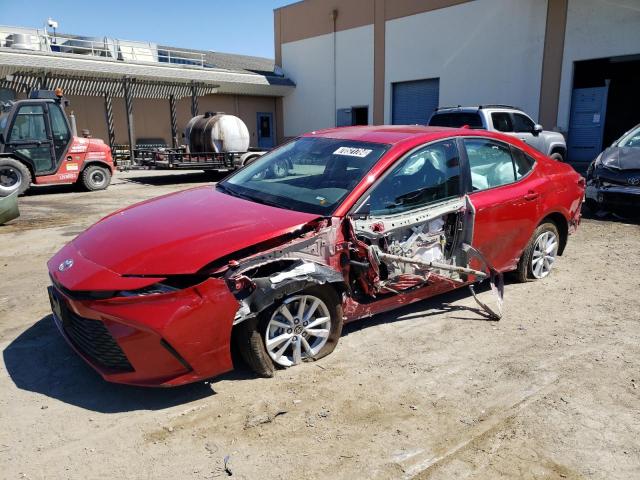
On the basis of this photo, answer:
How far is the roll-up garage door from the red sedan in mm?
16747

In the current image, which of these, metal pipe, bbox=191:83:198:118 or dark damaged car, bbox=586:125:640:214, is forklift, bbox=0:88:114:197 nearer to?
metal pipe, bbox=191:83:198:118

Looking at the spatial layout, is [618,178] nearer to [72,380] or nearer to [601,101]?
[72,380]

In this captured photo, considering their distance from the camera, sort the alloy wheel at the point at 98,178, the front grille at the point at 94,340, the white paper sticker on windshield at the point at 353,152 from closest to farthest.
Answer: the front grille at the point at 94,340 < the white paper sticker on windshield at the point at 353,152 < the alloy wheel at the point at 98,178

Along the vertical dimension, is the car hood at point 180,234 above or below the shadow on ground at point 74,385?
above

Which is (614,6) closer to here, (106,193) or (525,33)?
(525,33)

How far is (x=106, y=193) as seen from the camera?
42.1ft

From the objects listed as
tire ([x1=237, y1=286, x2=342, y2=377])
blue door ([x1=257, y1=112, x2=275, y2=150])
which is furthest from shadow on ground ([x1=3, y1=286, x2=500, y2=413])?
blue door ([x1=257, y1=112, x2=275, y2=150])

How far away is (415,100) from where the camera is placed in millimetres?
21625

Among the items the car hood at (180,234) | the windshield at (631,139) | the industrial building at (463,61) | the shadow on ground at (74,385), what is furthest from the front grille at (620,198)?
the industrial building at (463,61)

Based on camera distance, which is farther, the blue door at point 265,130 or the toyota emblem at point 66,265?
the blue door at point 265,130

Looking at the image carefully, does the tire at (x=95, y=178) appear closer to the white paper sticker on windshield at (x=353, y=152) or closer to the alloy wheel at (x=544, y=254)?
the white paper sticker on windshield at (x=353, y=152)

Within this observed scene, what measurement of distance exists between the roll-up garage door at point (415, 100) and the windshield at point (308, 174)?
17.0 m

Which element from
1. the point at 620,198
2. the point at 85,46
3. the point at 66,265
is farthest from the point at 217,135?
the point at 85,46

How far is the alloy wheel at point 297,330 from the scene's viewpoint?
130 inches
